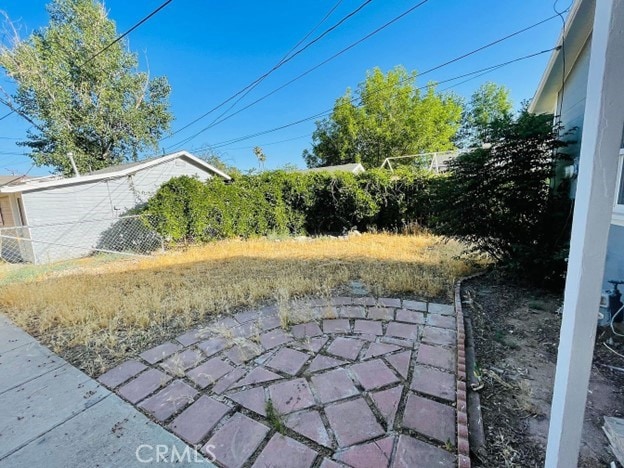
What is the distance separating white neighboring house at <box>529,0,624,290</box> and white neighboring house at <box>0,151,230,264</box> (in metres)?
10.1

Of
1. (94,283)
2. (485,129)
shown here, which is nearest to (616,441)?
(485,129)

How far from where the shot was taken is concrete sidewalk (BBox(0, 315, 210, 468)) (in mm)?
1499

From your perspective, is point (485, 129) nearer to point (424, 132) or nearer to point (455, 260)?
point (455, 260)

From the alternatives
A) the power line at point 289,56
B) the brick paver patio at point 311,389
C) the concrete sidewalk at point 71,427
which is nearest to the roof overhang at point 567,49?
the power line at point 289,56

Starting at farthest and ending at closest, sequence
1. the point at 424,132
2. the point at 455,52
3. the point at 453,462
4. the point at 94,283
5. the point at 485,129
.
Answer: the point at 424,132 < the point at 455,52 < the point at 94,283 < the point at 485,129 < the point at 453,462

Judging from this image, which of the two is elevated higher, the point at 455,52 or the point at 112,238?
the point at 455,52

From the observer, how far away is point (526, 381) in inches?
74.2

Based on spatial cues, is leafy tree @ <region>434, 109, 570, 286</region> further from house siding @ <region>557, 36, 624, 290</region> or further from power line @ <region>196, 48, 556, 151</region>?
power line @ <region>196, 48, 556, 151</region>

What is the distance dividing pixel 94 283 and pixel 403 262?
200 inches

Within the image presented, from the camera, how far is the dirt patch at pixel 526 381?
1.41m

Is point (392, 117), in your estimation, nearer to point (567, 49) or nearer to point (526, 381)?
point (567, 49)

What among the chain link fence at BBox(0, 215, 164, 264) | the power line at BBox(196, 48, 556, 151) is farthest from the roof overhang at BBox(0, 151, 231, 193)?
the power line at BBox(196, 48, 556, 151)

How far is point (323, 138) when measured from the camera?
2388 centimetres

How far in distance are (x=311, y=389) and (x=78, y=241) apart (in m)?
10.5
